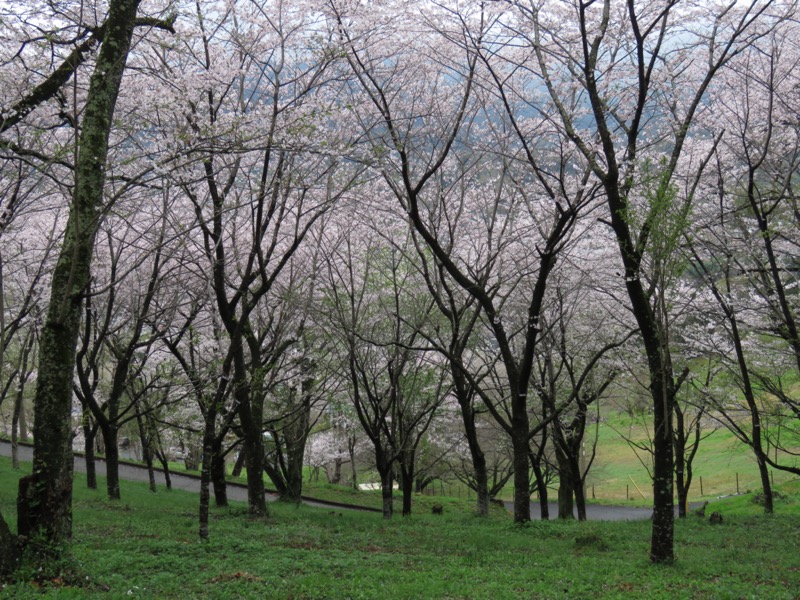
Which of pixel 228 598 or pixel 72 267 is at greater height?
pixel 72 267

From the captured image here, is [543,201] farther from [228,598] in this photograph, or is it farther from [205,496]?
[228,598]

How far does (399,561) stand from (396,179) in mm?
8715

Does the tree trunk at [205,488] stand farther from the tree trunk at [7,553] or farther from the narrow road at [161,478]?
the narrow road at [161,478]

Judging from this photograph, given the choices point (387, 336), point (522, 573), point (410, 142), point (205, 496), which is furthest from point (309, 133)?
point (387, 336)

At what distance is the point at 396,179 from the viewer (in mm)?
14523

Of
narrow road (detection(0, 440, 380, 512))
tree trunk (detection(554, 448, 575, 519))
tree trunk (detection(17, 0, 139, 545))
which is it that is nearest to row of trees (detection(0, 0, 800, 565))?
tree trunk (detection(17, 0, 139, 545))

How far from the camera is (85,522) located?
39.2ft

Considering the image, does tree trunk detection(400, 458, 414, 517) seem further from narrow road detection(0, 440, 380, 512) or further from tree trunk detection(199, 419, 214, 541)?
tree trunk detection(199, 419, 214, 541)

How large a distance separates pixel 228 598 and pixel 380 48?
9.88 meters

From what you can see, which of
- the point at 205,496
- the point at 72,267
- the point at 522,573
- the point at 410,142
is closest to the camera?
the point at 72,267

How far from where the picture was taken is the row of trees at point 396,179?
294 inches

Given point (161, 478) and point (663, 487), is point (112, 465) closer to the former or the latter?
point (161, 478)

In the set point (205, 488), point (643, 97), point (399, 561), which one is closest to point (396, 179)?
point (643, 97)

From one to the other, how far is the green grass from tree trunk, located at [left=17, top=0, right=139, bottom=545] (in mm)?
625
